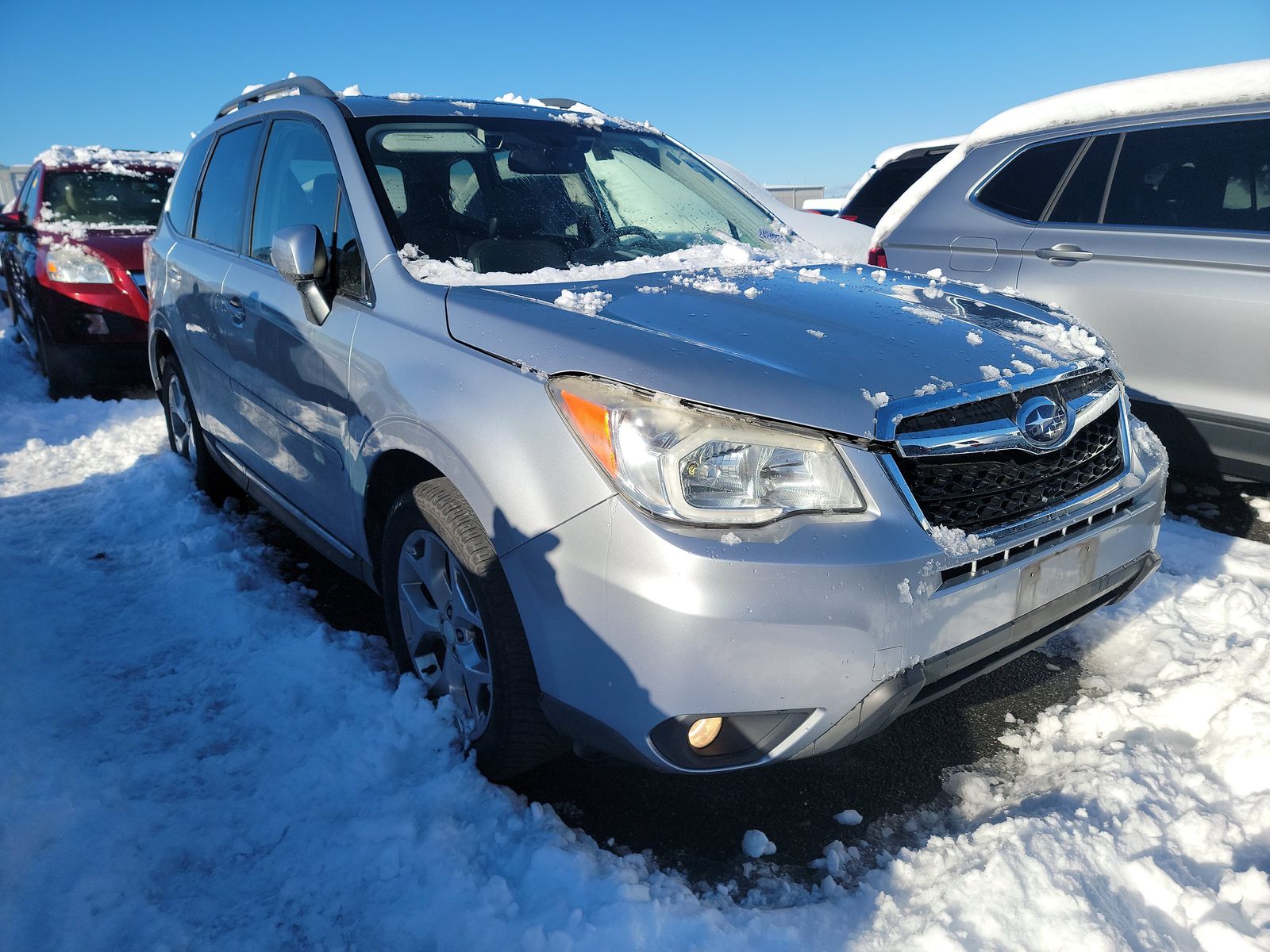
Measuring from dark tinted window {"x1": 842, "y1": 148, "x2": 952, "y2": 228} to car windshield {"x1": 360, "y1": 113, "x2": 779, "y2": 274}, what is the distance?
422 centimetres

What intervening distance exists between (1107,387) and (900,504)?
0.93m

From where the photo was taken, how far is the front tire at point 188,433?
4.47 metres

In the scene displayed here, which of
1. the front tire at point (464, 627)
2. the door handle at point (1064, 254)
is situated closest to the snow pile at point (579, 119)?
the front tire at point (464, 627)

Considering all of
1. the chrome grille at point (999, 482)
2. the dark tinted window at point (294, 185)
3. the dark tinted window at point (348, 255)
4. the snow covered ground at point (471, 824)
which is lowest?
the snow covered ground at point (471, 824)

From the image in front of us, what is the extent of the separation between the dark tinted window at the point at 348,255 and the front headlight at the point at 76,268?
4.90 metres

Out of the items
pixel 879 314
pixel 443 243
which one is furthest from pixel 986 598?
pixel 443 243

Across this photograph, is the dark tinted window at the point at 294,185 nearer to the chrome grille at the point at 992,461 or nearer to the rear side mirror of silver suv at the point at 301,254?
the rear side mirror of silver suv at the point at 301,254

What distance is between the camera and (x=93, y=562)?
385 centimetres

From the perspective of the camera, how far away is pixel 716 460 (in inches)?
72.9

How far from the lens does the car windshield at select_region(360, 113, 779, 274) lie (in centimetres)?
269

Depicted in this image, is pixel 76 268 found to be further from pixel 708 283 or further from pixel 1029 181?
pixel 1029 181

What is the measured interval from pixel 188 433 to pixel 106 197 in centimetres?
452

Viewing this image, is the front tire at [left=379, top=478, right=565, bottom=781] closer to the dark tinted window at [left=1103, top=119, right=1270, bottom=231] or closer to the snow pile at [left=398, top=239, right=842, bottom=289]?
the snow pile at [left=398, top=239, right=842, bottom=289]

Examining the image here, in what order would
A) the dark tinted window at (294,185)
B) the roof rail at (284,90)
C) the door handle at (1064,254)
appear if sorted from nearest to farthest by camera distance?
the dark tinted window at (294,185), the roof rail at (284,90), the door handle at (1064,254)
